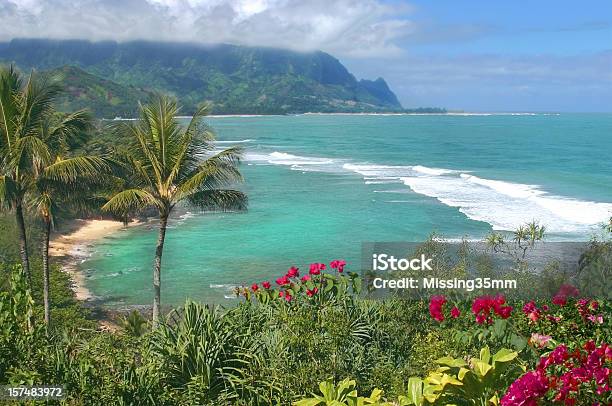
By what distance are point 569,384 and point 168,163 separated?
864cm

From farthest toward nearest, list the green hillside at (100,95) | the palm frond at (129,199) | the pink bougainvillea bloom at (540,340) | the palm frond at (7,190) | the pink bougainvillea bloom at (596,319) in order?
the green hillside at (100,95) → the palm frond at (129,199) → the palm frond at (7,190) → the pink bougainvillea bloom at (596,319) → the pink bougainvillea bloom at (540,340)

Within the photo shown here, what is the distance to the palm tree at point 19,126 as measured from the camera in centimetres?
986

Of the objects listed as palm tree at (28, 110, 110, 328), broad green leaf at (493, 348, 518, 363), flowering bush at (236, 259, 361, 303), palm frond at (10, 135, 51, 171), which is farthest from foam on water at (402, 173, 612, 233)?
broad green leaf at (493, 348, 518, 363)

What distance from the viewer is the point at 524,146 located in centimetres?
7500

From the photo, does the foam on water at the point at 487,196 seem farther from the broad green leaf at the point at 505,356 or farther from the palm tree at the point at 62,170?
the broad green leaf at the point at 505,356

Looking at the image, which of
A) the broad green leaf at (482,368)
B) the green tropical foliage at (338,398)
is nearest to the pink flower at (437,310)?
the green tropical foliage at (338,398)

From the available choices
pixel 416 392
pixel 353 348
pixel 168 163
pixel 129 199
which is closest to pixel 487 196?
pixel 168 163

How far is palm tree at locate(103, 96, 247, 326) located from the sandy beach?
25.6ft

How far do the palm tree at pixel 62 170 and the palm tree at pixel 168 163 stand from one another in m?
0.58

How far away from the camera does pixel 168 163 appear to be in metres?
10.7

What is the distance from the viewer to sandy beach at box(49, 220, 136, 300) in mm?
19417

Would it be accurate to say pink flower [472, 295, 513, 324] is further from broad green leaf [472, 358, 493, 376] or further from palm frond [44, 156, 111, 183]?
palm frond [44, 156, 111, 183]

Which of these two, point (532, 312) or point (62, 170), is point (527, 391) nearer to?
point (532, 312)

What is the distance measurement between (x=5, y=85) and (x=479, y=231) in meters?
19.8
